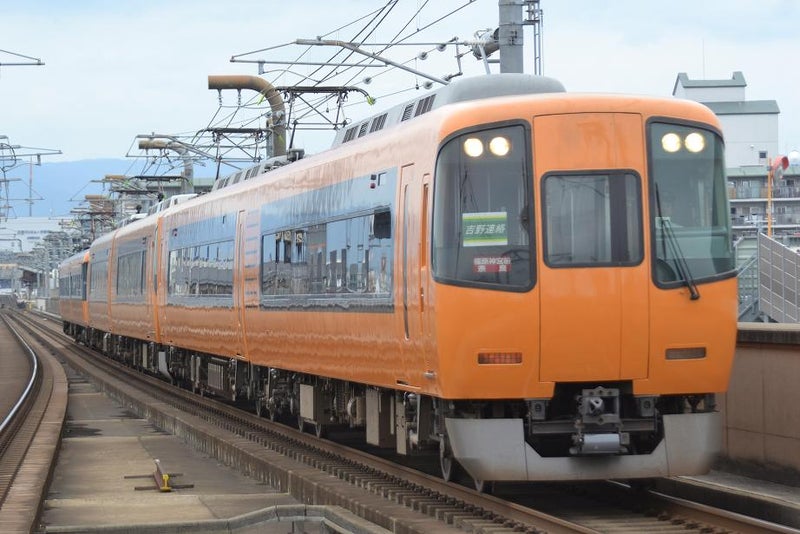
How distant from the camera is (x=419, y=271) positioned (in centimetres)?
1088

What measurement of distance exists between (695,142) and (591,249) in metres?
1.20

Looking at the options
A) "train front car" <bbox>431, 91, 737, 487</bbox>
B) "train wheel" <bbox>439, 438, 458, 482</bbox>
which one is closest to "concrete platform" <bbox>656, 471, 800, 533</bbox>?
"train front car" <bbox>431, 91, 737, 487</bbox>

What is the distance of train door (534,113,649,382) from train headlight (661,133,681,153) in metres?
0.20

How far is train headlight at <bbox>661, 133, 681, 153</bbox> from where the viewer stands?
10.5 m

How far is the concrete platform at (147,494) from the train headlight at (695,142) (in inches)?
141

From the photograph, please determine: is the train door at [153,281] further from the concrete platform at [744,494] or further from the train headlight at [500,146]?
the train headlight at [500,146]

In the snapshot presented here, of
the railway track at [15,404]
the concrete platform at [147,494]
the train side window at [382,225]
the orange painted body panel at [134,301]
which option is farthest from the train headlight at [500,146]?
the orange painted body panel at [134,301]

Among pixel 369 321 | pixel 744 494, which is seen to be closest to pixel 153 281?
pixel 369 321

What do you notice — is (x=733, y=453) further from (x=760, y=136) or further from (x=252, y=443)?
(x=760, y=136)

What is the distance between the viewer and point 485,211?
33.8 feet

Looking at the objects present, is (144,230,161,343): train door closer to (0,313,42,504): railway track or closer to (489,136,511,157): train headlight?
(0,313,42,504): railway track

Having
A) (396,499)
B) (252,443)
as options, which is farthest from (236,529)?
(252,443)

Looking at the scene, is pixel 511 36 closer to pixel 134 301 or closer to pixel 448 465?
pixel 448 465

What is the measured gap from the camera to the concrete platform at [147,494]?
10859 mm
